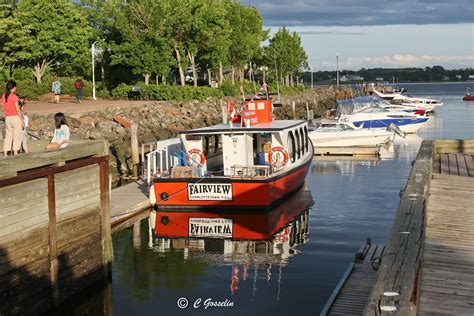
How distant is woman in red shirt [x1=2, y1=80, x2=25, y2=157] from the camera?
47.4 ft

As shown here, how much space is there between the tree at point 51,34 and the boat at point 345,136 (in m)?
24.9

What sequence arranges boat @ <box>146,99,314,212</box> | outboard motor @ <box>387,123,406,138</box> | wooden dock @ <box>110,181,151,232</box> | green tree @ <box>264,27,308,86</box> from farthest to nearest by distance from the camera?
green tree @ <box>264,27,308,86</box> → outboard motor @ <box>387,123,406,138</box> → boat @ <box>146,99,314,212</box> → wooden dock @ <box>110,181,151,232</box>

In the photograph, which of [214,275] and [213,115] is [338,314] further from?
[213,115]

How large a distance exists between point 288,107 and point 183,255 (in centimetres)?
6201

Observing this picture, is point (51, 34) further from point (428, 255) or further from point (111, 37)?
point (428, 255)

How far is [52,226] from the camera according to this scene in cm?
1253

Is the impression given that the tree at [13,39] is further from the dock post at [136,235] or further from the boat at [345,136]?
the dock post at [136,235]

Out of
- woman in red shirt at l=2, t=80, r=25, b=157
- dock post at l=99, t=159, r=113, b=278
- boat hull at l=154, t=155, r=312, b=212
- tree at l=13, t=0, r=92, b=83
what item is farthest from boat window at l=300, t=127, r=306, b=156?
tree at l=13, t=0, r=92, b=83

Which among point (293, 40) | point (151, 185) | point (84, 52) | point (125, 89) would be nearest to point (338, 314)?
point (151, 185)

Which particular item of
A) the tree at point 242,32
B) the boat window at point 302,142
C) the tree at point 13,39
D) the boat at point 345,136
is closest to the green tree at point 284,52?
the tree at point 242,32

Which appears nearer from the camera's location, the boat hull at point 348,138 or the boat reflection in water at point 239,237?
the boat reflection in water at point 239,237

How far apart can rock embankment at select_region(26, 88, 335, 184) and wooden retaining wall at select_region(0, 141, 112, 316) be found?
16.3 metres

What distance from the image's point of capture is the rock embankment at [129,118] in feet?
114

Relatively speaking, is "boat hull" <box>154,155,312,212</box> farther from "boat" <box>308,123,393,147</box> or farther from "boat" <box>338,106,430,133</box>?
"boat" <box>338,106,430,133</box>
